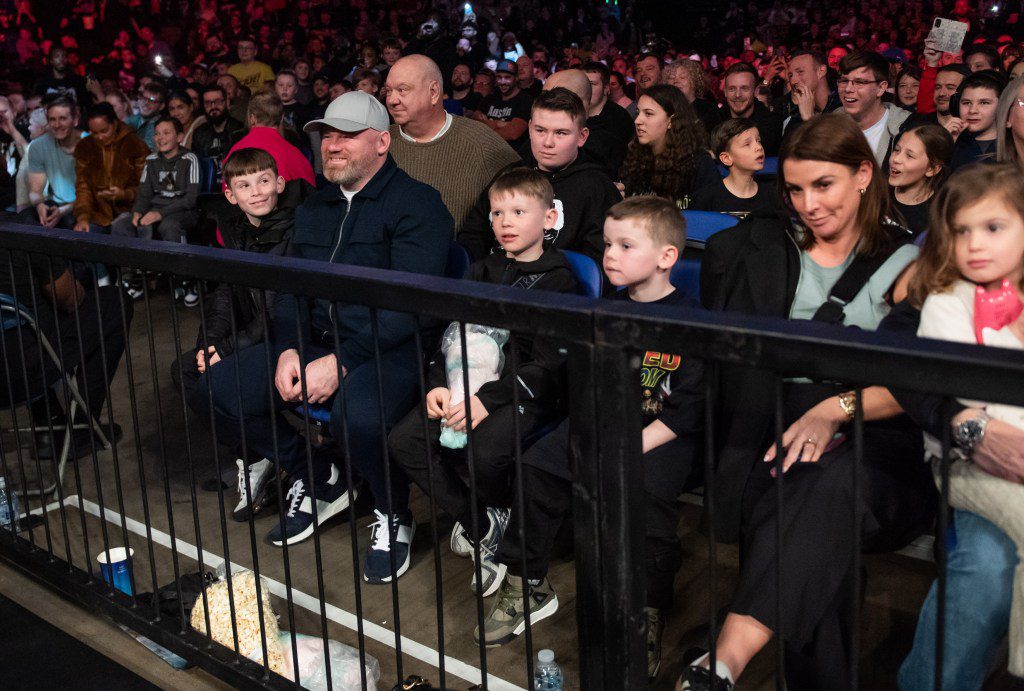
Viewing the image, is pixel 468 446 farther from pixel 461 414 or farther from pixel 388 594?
pixel 388 594

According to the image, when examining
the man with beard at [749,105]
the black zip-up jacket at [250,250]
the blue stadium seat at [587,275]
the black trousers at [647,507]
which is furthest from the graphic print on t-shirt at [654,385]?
the man with beard at [749,105]

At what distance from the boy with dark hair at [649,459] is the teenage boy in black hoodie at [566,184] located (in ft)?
3.19

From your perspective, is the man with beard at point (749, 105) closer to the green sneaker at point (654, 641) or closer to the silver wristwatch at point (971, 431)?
the green sneaker at point (654, 641)

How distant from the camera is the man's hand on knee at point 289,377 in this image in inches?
122

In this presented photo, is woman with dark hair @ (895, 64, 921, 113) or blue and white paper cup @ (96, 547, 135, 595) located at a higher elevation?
woman with dark hair @ (895, 64, 921, 113)

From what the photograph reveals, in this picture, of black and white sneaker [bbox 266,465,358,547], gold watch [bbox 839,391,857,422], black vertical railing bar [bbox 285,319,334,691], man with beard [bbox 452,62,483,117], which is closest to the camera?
black vertical railing bar [bbox 285,319,334,691]

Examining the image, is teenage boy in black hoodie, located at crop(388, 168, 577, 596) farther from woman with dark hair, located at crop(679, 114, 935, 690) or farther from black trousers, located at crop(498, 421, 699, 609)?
woman with dark hair, located at crop(679, 114, 935, 690)

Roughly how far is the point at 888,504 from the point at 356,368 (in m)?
1.69

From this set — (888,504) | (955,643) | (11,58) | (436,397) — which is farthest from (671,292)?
(11,58)

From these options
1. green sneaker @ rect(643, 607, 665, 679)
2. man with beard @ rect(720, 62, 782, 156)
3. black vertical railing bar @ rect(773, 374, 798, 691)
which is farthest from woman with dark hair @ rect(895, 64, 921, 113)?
black vertical railing bar @ rect(773, 374, 798, 691)

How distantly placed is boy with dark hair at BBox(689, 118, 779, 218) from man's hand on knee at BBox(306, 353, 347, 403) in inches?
84.3

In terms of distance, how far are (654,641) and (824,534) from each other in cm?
70

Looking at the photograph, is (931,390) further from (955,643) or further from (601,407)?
(955,643)

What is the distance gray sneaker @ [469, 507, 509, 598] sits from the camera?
2916 mm
